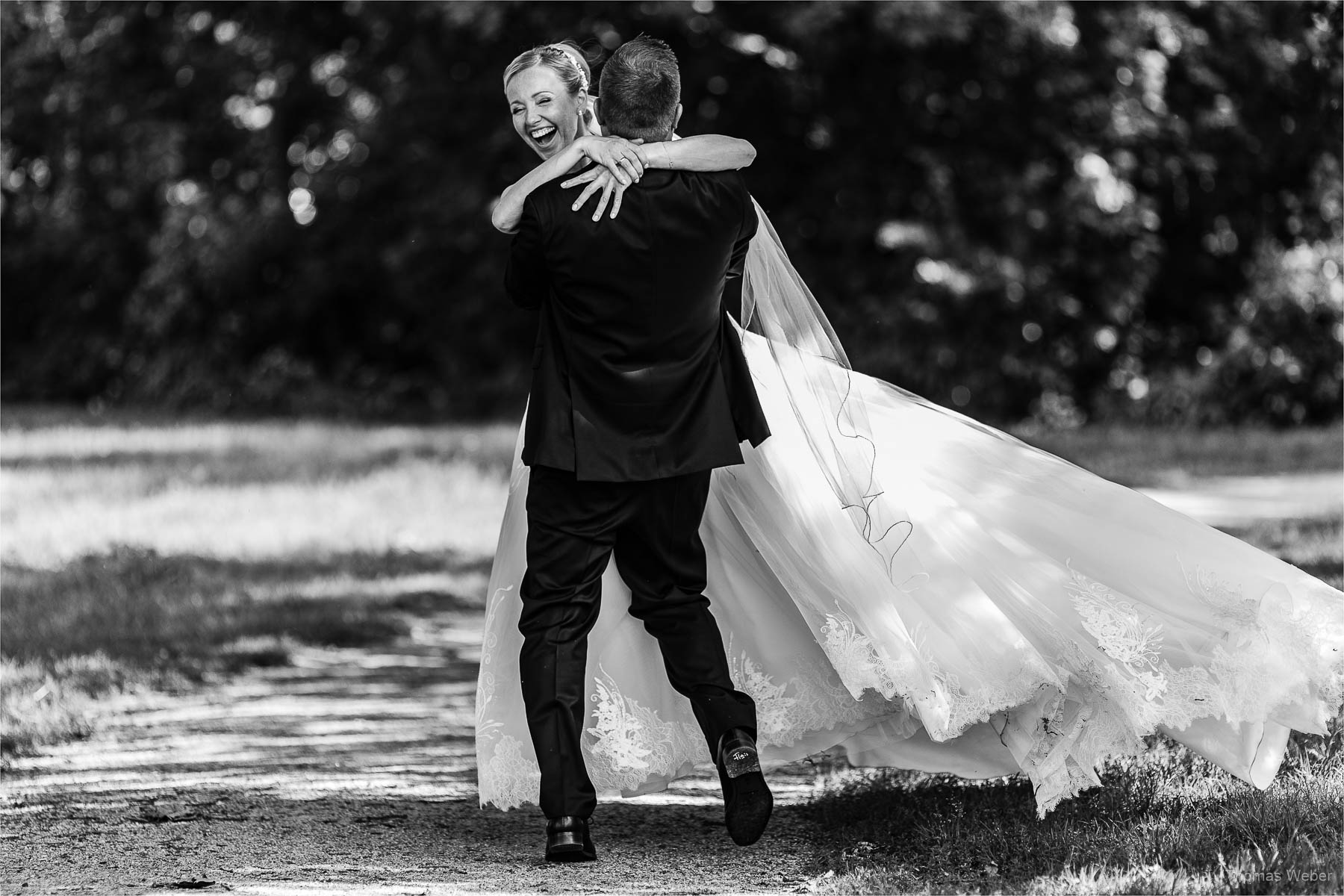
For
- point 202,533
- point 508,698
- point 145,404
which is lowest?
point 145,404

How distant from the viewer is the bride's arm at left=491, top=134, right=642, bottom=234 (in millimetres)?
3707

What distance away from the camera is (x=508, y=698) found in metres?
4.17

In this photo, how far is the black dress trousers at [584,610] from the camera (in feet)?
12.6

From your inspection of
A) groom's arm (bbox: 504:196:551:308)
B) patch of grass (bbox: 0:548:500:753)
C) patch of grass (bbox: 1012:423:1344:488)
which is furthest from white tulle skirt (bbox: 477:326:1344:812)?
Answer: patch of grass (bbox: 1012:423:1344:488)

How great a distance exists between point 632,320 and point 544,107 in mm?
652

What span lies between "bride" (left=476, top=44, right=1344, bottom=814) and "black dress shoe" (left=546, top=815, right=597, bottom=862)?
9.4 inches

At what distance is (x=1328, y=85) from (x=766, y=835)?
514 cm

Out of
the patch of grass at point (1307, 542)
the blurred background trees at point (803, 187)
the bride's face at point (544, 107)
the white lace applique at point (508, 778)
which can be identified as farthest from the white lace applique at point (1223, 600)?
the blurred background trees at point (803, 187)

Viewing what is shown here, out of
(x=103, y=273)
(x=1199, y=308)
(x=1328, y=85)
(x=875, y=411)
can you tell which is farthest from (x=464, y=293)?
(x=875, y=411)

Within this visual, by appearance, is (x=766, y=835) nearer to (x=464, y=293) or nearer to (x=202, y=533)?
(x=202, y=533)

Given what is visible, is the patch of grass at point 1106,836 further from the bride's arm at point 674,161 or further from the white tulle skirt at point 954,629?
the bride's arm at point 674,161

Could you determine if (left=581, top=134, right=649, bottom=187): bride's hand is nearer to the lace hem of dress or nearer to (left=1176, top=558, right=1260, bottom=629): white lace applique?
the lace hem of dress

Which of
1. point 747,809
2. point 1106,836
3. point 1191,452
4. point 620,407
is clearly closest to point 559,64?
point 620,407

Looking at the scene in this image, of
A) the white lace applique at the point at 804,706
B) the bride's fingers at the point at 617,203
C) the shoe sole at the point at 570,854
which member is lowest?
the shoe sole at the point at 570,854
